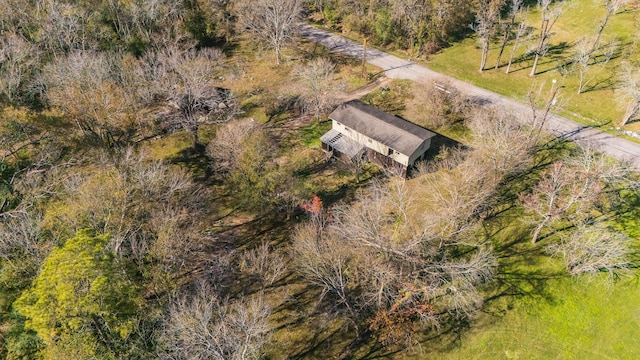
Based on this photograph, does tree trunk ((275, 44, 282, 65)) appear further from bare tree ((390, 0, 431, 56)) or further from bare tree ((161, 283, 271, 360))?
bare tree ((161, 283, 271, 360))

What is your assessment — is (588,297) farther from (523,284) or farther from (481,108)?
(481,108)

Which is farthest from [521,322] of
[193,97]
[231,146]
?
[193,97]

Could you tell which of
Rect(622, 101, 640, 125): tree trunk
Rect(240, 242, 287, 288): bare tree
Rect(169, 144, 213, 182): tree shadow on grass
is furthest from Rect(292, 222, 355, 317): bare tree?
Rect(622, 101, 640, 125): tree trunk

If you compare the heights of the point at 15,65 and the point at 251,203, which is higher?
the point at 15,65

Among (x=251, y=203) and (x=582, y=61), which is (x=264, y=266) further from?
(x=582, y=61)

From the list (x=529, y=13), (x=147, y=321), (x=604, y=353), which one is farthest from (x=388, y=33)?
(x=147, y=321)
